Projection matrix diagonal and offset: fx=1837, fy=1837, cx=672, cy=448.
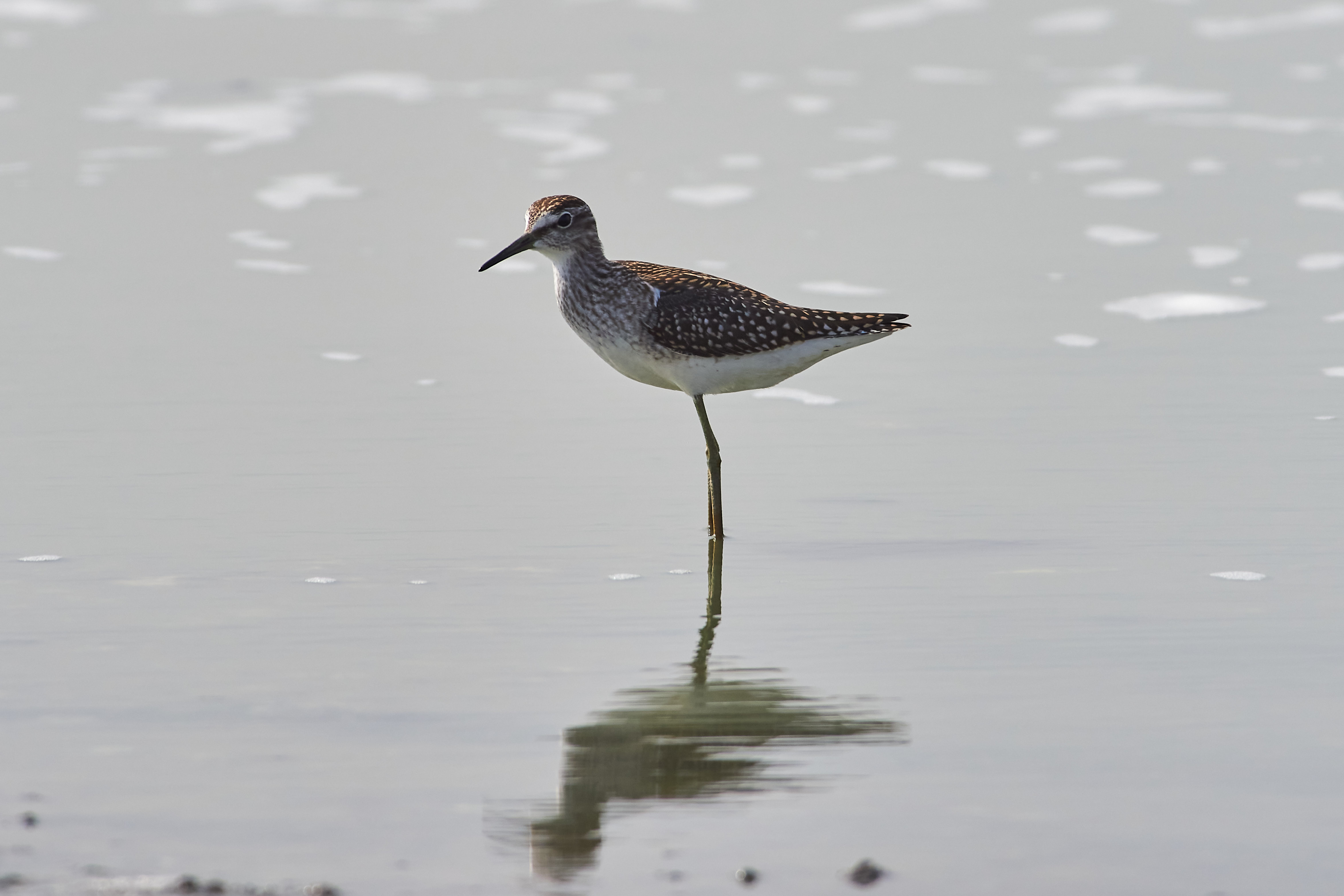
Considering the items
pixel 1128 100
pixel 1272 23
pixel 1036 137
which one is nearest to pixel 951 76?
pixel 1128 100

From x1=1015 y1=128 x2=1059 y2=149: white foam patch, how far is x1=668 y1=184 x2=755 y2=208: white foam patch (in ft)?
9.51

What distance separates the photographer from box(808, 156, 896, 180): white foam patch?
14.5 metres

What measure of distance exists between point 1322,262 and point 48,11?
1469cm

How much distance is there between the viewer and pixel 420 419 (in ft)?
29.8

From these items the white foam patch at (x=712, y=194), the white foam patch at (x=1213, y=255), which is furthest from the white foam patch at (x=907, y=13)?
the white foam patch at (x=1213, y=255)

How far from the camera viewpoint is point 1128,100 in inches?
685

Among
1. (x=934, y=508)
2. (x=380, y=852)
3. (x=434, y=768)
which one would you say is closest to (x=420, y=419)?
(x=934, y=508)

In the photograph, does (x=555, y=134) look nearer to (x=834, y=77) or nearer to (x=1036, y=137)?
(x=834, y=77)

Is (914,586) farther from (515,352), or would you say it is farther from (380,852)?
(515,352)

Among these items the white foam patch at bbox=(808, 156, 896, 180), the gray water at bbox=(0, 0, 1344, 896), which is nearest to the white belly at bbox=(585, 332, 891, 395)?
the gray water at bbox=(0, 0, 1344, 896)

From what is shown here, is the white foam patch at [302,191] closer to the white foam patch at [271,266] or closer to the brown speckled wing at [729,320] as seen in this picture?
the white foam patch at [271,266]

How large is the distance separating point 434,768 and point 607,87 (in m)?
13.7

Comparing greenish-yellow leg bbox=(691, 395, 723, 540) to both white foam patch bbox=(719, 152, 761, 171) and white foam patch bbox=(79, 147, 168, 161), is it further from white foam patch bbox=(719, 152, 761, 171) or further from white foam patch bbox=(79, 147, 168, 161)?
white foam patch bbox=(79, 147, 168, 161)

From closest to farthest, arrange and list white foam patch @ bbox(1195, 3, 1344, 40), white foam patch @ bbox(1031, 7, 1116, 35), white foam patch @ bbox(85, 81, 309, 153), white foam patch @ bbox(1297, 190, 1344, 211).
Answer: white foam patch @ bbox(1297, 190, 1344, 211)
white foam patch @ bbox(85, 81, 309, 153)
white foam patch @ bbox(1195, 3, 1344, 40)
white foam patch @ bbox(1031, 7, 1116, 35)
